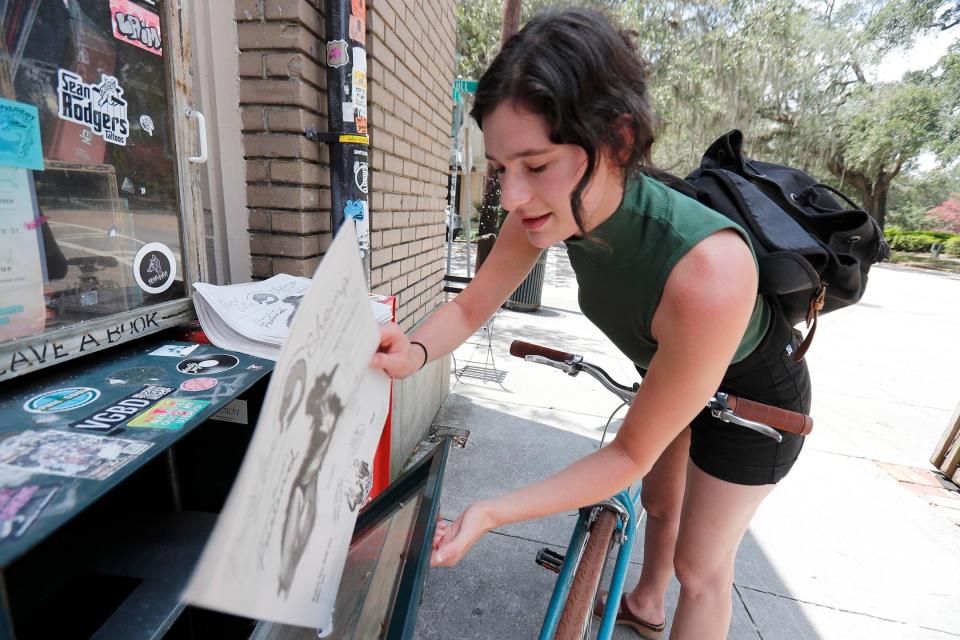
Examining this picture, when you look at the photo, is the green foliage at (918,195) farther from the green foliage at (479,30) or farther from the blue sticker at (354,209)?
the blue sticker at (354,209)

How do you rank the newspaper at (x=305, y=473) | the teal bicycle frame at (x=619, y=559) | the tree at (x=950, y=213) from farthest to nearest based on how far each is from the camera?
the tree at (x=950, y=213) < the teal bicycle frame at (x=619, y=559) < the newspaper at (x=305, y=473)

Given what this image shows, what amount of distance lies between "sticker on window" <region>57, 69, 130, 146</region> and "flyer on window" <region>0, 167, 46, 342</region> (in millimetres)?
181

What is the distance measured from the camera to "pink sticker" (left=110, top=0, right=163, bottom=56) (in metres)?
1.11

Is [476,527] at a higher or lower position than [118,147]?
lower

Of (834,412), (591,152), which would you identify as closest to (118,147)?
(591,152)

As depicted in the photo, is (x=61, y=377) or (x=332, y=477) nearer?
(x=332, y=477)

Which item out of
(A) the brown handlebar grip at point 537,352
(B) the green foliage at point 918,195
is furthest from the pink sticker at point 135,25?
(B) the green foliage at point 918,195

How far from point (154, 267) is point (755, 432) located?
1.75 meters

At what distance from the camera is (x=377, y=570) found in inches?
40.6

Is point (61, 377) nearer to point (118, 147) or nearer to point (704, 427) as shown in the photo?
point (118, 147)

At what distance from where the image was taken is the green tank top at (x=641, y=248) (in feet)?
3.54

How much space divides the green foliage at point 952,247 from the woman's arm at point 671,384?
3367 centimetres

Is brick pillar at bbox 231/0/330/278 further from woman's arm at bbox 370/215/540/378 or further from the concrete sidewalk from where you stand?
the concrete sidewalk

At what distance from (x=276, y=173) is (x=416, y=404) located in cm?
182
